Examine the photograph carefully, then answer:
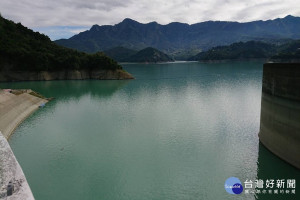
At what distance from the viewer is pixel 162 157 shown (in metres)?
23.4

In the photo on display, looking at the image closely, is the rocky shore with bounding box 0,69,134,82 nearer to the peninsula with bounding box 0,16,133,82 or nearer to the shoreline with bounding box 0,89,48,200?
the peninsula with bounding box 0,16,133,82

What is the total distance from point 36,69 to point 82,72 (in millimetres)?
17016

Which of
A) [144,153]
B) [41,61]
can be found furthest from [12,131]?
[41,61]

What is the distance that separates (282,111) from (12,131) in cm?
3230

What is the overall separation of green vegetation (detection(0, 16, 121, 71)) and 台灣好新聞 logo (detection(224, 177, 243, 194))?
8417 centimetres

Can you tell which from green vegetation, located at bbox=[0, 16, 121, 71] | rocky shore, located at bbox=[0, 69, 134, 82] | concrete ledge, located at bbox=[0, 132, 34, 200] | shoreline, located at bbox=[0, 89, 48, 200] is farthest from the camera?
rocky shore, located at bbox=[0, 69, 134, 82]

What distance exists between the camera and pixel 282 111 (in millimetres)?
20344

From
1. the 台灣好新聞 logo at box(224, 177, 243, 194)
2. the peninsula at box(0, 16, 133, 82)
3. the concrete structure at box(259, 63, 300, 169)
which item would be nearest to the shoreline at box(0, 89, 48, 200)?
the 台灣好新聞 logo at box(224, 177, 243, 194)

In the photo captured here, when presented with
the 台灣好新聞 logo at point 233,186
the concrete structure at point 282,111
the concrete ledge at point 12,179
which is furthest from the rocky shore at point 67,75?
→ the 台灣好新聞 logo at point 233,186

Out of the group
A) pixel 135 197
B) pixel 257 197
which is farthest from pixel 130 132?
pixel 257 197

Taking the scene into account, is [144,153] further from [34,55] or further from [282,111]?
[34,55]

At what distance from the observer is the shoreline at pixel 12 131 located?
1322 centimetres

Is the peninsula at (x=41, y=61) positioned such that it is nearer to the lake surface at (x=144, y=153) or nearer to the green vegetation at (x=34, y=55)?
the green vegetation at (x=34, y=55)

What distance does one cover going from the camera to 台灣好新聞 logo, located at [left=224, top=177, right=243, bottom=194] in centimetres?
1786
